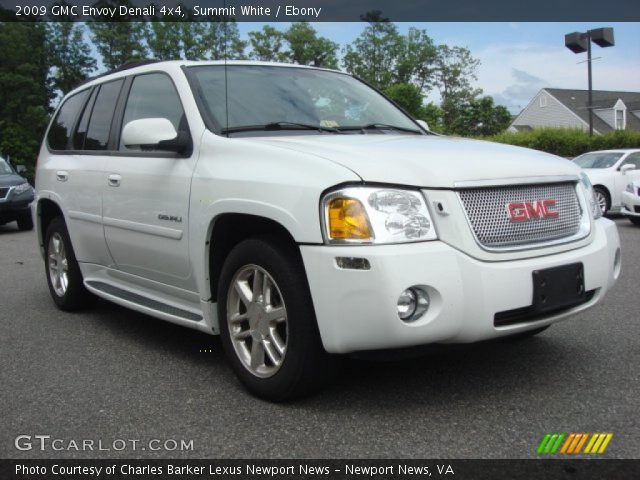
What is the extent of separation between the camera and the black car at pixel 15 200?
13958 mm

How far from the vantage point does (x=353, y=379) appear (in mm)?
3785

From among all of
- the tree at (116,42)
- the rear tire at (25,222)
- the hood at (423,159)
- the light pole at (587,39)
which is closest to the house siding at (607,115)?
the light pole at (587,39)

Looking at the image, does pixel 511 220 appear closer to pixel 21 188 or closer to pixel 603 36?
pixel 21 188

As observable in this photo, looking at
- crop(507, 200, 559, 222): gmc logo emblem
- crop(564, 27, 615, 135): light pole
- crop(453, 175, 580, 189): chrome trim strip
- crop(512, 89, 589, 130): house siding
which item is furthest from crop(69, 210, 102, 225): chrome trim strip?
crop(512, 89, 589, 130): house siding

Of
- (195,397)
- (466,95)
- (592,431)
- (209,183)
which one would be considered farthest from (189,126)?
(466,95)

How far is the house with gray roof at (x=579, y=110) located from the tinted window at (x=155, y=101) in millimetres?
46773

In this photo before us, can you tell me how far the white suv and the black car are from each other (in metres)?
10.1

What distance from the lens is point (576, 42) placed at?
86.3 feet

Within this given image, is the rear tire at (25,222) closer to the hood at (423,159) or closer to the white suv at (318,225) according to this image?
the white suv at (318,225)

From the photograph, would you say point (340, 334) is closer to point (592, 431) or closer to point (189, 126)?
point (592, 431)

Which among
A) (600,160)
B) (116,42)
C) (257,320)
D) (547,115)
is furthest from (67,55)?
(257,320)

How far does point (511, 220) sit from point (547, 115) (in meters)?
53.8

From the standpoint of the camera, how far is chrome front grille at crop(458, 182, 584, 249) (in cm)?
322
